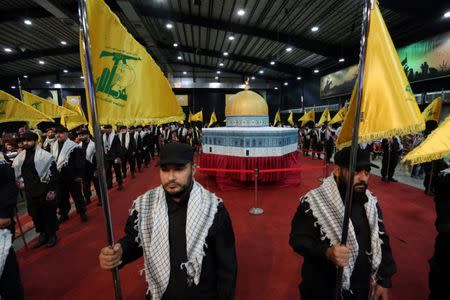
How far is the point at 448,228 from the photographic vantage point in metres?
1.84

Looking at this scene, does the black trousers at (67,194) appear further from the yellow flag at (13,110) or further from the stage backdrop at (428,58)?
the stage backdrop at (428,58)

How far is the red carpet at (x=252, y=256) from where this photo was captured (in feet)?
9.25

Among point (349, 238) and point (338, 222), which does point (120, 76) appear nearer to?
point (338, 222)

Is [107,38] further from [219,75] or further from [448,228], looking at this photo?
[219,75]

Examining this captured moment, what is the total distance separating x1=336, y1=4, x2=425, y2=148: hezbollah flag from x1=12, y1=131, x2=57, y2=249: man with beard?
440cm

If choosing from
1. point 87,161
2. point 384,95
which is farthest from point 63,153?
point 384,95

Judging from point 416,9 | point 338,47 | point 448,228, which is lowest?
point 448,228

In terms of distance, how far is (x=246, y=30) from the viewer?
11.1m

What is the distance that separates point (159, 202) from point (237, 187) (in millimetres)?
5624

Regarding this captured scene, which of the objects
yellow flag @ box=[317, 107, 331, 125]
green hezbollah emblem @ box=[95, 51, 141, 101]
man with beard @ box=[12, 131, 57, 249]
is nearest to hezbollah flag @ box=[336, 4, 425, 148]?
green hezbollah emblem @ box=[95, 51, 141, 101]

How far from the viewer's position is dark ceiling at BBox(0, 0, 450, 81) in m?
8.23

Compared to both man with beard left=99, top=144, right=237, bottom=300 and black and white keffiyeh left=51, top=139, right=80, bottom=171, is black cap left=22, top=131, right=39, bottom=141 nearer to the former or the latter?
black and white keffiyeh left=51, top=139, right=80, bottom=171

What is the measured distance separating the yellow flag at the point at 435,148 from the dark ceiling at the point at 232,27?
607 cm

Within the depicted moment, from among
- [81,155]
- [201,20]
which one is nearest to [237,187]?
[81,155]
